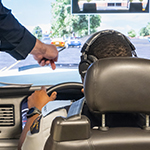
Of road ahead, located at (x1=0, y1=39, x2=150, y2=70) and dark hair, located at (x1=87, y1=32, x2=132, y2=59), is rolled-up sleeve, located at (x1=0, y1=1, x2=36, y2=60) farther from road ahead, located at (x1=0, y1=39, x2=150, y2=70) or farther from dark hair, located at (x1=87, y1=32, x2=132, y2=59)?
road ahead, located at (x1=0, y1=39, x2=150, y2=70)

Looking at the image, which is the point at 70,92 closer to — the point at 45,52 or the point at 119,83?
the point at 45,52

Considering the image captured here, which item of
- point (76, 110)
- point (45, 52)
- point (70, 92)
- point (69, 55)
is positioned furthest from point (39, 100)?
point (69, 55)

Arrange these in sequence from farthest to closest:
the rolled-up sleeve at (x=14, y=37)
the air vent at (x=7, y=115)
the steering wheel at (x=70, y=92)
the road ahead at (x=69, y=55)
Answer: the road ahead at (x=69, y=55) → the air vent at (x=7, y=115) → the steering wheel at (x=70, y=92) → the rolled-up sleeve at (x=14, y=37)

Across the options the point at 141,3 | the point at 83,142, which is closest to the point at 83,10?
the point at 141,3

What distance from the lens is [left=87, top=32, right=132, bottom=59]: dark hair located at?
0.98m

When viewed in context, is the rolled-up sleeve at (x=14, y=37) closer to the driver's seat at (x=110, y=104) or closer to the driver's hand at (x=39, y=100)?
A: the driver's hand at (x=39, y=100)

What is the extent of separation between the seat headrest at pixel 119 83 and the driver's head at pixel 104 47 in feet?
0.51

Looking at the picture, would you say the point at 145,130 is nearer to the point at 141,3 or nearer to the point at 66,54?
the point at 141,3

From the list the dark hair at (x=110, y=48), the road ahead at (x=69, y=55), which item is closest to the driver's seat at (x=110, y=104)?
the dark hair at (x=110, y=48)

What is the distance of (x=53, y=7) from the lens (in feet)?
25.0

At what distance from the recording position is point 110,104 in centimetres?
84

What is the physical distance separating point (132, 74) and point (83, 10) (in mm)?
4803

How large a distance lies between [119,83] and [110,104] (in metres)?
0.07

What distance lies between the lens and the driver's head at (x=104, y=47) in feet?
3.23
